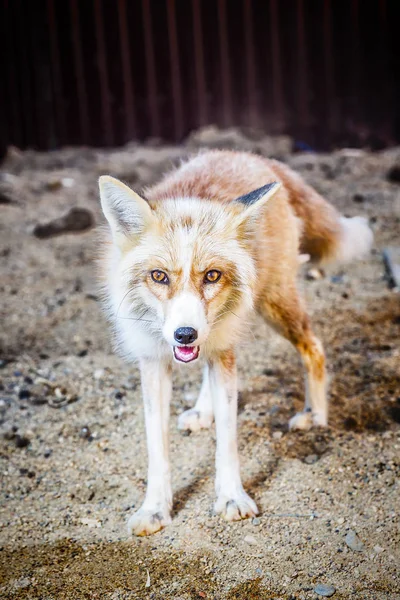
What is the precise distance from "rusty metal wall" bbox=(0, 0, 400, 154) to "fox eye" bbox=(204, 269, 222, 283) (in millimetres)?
6217

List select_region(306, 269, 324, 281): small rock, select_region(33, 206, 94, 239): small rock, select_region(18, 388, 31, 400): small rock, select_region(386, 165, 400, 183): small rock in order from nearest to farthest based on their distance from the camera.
A: 1. select_region(18, 388, 31, 400): small rock
2. select_region(306, 269, 324, 281): small rock
3. select_region(33, 206, 94, 239): small rock
4. select_region(386, 165, 400, 183): small rock

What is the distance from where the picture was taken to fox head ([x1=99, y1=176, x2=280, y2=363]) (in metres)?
2.32

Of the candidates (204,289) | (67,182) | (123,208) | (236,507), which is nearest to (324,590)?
(236,507)

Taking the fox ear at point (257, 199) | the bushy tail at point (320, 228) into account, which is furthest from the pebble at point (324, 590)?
the bushy tail at point (320, 228)

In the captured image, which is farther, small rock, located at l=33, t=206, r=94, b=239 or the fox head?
small rock, located at l=33, t=206, r=94, b=239

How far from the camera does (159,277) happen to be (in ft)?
7.88

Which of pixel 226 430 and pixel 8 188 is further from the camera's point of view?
pixel 8 188

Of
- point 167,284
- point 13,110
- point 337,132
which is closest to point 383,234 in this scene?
point 337,132

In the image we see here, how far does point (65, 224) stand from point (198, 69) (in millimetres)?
3508

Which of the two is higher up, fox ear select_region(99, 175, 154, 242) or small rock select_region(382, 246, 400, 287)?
fox ear select_region(99, 175, 154, 242)

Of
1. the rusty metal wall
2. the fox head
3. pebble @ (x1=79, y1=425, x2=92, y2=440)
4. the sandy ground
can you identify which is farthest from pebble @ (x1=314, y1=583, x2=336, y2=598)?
the rusty metal wall

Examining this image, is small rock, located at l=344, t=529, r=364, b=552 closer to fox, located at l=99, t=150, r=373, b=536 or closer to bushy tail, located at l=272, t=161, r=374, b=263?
fox, located at l=99, t=150, r=373, b=536

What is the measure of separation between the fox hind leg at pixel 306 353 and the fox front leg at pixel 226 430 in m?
0.60

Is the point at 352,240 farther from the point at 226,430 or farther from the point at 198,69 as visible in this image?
the point at 198,69
